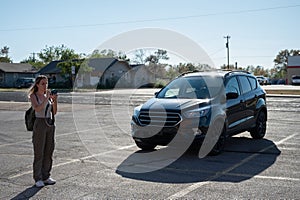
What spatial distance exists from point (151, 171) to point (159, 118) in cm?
134

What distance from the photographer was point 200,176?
22.4ft

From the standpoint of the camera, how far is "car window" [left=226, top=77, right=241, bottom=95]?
31.2ft

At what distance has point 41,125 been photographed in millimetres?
6398

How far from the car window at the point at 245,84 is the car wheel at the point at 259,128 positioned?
88 cm

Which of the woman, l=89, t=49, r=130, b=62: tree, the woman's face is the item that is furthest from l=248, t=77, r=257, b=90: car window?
l=89, t=49, r=130, b=62: tree

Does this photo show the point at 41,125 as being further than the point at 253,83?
No

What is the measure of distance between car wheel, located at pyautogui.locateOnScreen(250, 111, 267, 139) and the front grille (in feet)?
11.1

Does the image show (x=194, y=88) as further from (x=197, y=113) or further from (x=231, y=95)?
(x=197, y=113)

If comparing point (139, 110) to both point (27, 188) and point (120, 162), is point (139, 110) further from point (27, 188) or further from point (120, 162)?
point (27, 188)

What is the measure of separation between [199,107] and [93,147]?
120 inches

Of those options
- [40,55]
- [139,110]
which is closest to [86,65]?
[40,55]

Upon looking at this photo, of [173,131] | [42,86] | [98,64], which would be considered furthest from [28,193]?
[98,64]

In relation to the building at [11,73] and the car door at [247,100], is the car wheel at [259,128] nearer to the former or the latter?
the car door at [247,100]

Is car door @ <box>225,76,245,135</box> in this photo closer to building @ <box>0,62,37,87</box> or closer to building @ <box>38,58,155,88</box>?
building @ <box>38,58,155,88</box>
